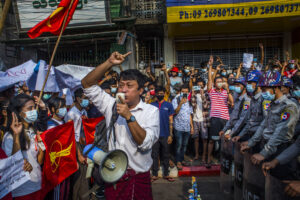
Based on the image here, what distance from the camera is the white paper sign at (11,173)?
2150 mm

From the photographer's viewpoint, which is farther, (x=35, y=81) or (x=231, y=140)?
(x=35, y=81)

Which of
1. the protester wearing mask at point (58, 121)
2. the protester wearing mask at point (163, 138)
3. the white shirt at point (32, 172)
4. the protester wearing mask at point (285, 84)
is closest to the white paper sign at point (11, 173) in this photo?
the white shirt at point (32, 172)

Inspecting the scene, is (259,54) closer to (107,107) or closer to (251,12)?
(251,12)

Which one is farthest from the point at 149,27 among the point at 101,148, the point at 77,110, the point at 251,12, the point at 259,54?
the point at 101,148

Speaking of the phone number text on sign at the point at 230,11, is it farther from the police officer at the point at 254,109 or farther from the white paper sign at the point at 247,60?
the police officer at the point at 254,109

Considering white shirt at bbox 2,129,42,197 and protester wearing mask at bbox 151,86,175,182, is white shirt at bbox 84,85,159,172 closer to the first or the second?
white shirt at bbox 2,129,42,197

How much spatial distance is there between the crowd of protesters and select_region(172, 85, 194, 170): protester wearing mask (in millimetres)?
25

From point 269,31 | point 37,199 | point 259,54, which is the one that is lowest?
point 37,199

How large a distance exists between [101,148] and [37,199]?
1308mm

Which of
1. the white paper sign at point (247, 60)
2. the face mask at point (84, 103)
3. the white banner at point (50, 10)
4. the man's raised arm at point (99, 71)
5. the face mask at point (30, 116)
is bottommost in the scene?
the face mask at point (84, 103)

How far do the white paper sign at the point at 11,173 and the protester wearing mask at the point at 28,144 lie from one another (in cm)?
12

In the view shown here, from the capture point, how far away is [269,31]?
39.9ft

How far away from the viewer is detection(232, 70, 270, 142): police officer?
13.8 feet

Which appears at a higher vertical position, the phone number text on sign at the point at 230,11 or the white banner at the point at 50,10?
the white banner at the point at 50,10
